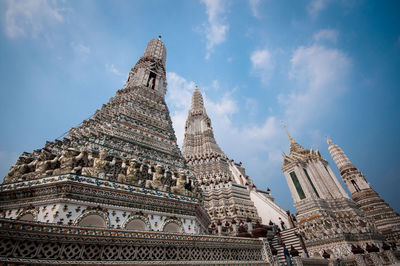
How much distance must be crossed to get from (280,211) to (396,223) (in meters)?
20.3

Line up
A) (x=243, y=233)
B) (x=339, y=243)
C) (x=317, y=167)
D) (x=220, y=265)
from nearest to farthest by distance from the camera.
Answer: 1. (x=220, y=265)
2. (x=243, y=233)
3. (x=339, y=243)
4. (x=317, y=167)

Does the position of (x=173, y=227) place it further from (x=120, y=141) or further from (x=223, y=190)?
(x=223, y=190)

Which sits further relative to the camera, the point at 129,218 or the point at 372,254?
the point at 372,254

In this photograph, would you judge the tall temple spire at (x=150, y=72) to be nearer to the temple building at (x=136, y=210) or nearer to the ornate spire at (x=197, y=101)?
the temple building at (x=136, y=210)

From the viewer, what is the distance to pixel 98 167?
7.42 meters

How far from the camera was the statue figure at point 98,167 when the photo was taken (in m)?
7.10

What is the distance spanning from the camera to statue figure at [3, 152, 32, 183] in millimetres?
7709

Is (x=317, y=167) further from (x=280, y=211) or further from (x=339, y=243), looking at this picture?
(x=339, y=243)

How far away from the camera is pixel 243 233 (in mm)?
6246

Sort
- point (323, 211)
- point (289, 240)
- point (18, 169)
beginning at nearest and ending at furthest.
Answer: point (18, 169) → point (289, 240) → point (323, 211)

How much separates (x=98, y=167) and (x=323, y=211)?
22.3m

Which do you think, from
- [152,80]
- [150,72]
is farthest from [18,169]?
[150,72]

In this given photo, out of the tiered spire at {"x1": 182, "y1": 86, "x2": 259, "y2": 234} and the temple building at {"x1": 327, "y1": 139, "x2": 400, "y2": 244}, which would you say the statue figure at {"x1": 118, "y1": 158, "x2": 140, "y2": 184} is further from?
the temple building at {"x1": 327, "y1": 139, "x2": 400, "y2": 244}

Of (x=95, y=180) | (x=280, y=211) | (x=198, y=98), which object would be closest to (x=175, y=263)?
(x=95, y=180)
